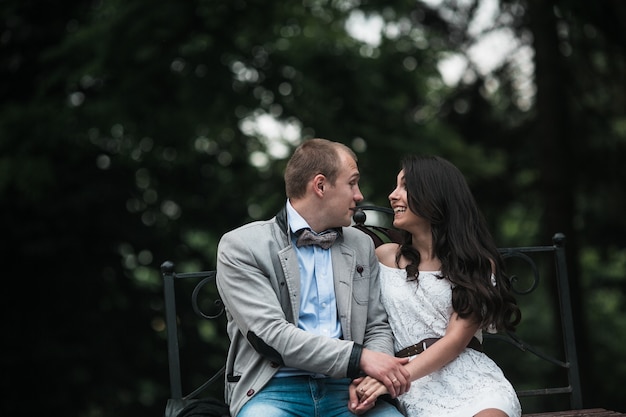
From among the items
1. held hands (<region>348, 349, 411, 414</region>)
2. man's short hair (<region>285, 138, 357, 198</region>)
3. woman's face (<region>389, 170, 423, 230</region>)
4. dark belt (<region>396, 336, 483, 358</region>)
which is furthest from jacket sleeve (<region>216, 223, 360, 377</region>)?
woman's face (<region>389, 170, 423, 230</region>)

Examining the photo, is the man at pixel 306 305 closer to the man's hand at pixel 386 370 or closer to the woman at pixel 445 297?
the man's hand at pixel 386 370

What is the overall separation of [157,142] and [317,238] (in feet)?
18.7

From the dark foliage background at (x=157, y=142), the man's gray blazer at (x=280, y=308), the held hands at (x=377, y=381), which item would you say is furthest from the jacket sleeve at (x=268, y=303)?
the dark foliage background at (x=157, y=142)

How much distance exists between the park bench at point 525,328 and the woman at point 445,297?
1.10ft

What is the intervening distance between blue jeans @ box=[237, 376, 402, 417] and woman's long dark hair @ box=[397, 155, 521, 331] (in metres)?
0.60

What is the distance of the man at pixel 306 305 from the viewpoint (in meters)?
3.79

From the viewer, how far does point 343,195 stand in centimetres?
403

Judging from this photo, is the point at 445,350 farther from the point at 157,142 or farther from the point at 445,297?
the point at 157,142

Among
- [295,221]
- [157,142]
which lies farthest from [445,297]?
[157,142]

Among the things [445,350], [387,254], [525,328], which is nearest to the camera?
[445,350]

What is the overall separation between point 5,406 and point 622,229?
898 cm

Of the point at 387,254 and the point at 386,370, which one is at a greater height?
the point at 387,254

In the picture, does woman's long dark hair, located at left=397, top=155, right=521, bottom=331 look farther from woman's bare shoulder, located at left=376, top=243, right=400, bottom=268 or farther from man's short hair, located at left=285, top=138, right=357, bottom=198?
man's short hair, located at left=285, top=138, right=357, bottom=198

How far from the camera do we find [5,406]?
10625 millimetres
